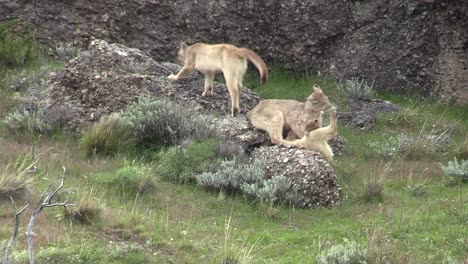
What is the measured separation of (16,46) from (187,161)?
5.48 metres

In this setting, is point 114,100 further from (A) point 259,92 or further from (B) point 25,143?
(A) point 259,92

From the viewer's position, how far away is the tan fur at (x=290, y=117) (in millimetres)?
12719

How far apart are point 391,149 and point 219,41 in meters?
4.82

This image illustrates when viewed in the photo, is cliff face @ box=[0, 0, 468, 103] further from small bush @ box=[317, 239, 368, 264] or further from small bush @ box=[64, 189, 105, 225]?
small bush @ box=[317, 239, 368, 264]

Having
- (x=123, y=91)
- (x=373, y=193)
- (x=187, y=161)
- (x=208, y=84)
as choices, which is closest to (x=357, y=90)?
(x=208, y=84)

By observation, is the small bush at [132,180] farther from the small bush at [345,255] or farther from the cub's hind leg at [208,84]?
the small bush at [345,255]

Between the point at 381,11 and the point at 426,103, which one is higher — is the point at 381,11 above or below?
above

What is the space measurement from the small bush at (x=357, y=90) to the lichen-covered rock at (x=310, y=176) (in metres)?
4.74

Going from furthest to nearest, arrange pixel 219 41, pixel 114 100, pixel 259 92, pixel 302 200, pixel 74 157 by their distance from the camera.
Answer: pixel 219 41 → pixel 259 92 → pixel 114 100 → pixel 74 157 → pixel 302 200

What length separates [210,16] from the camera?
17344 mm

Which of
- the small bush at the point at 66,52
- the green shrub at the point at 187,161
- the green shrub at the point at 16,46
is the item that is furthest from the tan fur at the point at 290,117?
the green shrub at the point at 16,46

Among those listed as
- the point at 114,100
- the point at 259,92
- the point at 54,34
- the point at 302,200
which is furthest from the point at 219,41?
the point at 302,200

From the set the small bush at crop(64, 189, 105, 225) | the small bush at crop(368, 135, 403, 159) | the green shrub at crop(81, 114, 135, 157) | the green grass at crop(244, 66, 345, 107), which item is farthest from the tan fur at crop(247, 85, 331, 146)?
the small bush at crop(64, 189, 105, 225)

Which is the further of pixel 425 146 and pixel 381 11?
pixel 381 11
